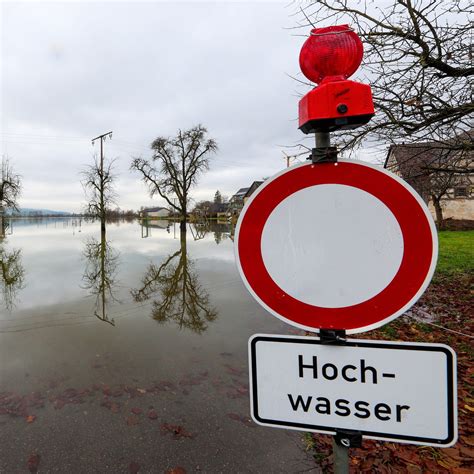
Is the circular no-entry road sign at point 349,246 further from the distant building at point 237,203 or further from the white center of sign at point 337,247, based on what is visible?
the distant building at point 237,203

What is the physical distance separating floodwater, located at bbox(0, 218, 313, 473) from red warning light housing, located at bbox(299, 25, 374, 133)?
2274 mm

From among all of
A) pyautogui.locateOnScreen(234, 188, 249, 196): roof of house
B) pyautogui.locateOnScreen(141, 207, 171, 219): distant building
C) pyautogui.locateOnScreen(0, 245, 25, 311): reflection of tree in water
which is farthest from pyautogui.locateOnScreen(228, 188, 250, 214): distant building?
pyautogui.locateOnScreen(0, 245, 25, 311): reflection of tree in water

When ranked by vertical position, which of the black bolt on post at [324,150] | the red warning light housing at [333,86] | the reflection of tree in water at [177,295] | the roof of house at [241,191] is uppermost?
the roof of house at [241,191]

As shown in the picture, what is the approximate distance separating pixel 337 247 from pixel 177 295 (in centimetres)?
589

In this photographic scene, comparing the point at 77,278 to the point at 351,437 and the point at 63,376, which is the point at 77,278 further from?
the point at 351,437

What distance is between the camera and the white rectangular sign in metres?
0.86

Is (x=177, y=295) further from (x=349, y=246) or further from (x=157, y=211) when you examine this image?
(x=157, y=211)

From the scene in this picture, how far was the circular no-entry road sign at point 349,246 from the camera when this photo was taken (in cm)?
95

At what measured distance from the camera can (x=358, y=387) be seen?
928 millimetres

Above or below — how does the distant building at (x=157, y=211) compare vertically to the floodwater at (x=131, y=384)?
above

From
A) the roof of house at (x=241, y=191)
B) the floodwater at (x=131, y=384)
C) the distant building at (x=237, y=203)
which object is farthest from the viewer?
the roof of house at (x=241, y=191)

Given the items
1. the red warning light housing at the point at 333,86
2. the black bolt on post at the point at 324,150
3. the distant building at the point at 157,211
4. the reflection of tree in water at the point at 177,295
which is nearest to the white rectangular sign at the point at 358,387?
the black bolt on post at the point at 324,150

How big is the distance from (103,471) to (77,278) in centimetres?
703

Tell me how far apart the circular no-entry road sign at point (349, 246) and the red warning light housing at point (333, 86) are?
0.48ft
